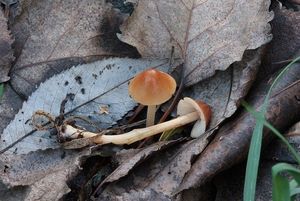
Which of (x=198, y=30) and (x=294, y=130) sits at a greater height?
(x=198, y=30)

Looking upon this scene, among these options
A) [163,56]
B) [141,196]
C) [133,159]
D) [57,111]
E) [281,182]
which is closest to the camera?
[281,182]

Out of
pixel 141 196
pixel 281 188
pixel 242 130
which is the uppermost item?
pixel 281 188

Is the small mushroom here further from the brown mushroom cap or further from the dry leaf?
the dry leaf

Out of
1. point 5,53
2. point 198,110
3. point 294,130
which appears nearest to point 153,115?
point 198,110

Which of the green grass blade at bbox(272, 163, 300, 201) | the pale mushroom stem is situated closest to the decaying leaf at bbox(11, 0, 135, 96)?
the pale mushroom stem

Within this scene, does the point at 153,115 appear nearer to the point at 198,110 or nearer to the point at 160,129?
the point at 160,129

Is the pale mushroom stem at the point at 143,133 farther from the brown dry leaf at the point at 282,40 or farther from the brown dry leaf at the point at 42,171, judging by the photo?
the brown dry leaf at the point at 282,40

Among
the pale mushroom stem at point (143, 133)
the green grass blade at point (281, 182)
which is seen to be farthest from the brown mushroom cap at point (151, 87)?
the green grass blade at point (281, 182)

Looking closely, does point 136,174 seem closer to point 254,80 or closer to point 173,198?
point 173,198

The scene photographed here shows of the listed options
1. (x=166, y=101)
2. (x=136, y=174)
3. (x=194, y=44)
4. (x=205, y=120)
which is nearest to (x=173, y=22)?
(x=194, y=44)
